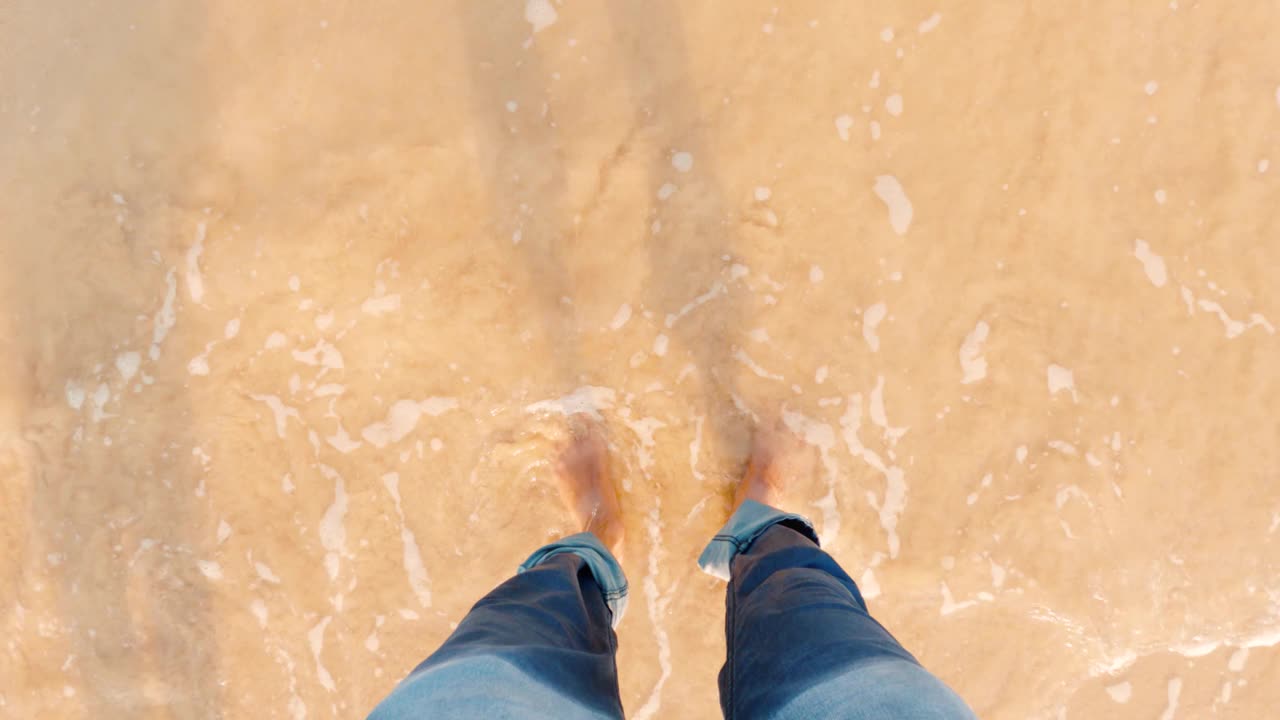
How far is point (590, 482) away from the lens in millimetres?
2158

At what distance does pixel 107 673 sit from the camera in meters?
2.24

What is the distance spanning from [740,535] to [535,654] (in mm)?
726

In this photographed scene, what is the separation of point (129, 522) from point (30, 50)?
1551mm

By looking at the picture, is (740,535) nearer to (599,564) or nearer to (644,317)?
(599,564)

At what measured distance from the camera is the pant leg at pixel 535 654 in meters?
1.14

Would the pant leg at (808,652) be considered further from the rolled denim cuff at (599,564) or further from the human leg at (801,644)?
the rolled denim cuff at (599,564)

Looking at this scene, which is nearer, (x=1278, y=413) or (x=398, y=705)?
(x=398, y=705)

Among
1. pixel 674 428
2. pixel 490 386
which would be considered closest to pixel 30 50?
pixel 490 386

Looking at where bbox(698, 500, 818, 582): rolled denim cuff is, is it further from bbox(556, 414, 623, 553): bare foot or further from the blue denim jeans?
→ bbox(556, 414, 623, 553): bare foot

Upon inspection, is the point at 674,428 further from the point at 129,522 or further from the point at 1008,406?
the point at 129,522

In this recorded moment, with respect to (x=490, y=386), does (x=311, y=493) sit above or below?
below

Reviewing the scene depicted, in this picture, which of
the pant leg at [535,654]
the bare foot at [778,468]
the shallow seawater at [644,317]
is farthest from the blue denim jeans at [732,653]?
the shallow seawater at [644,317]

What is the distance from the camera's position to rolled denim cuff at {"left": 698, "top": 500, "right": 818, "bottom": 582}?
183 centimetres

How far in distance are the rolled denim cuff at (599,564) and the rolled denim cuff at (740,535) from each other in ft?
0.80
